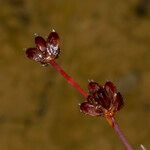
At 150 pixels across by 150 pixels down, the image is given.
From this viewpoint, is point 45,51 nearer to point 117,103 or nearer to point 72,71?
point 117,103

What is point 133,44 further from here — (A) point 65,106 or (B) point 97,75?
(A) point 65,106

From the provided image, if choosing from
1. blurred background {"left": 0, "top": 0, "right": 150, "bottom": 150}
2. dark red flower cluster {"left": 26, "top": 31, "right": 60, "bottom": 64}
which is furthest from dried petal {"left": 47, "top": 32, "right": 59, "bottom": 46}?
blurred background {"left": 0, "top": 0, "right": 150, "bottom": 150}

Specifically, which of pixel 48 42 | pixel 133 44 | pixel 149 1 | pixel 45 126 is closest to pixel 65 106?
pixel 45 126

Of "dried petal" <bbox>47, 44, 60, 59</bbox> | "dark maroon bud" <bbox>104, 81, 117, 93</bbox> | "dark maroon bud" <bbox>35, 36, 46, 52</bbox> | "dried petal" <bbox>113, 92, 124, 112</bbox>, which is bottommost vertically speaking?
"dried petal" <bbox>113, 92, 124, 112</bbox>

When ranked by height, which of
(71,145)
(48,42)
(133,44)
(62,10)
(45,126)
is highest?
(62,10)

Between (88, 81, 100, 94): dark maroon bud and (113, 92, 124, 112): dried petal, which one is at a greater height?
(88, 81, 100, 94): dark maroon bud

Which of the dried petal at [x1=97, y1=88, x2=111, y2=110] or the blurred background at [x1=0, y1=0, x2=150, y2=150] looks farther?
the blurred background at [x1=0, y1=0, x2=150, y2=150]

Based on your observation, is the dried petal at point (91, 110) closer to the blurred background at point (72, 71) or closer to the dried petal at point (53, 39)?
the dried petal at point (53, 39)

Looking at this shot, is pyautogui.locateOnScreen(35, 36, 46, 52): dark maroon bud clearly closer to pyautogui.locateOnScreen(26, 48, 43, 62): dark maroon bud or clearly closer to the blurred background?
pyautogui.locateOnScreen(26, 48, 43, 62): dark maroon bud
